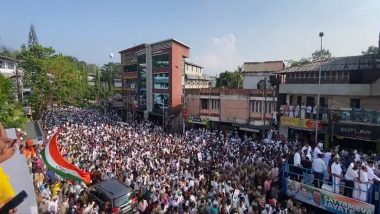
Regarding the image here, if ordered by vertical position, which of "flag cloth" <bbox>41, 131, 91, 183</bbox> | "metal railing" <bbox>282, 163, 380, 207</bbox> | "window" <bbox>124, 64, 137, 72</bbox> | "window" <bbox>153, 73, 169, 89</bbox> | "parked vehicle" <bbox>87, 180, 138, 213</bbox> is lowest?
"parked vehicle" <bbox>87, 180, 138, 213</bbox>

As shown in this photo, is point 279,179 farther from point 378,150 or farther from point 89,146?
point 89,146

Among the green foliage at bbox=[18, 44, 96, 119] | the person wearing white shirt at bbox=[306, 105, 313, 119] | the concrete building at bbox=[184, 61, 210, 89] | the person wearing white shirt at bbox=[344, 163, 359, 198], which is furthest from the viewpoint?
the concrete building at bbox=[184, 61, 210, 89]

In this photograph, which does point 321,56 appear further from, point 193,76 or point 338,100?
point 193,76

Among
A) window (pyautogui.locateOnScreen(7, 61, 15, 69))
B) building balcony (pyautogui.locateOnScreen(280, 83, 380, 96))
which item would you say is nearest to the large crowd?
building balcony (pyautogui.locateOnScreen(280, 83, 380, 96))

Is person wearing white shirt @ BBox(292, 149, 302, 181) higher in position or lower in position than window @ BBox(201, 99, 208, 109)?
lower

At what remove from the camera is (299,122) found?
23.4 m

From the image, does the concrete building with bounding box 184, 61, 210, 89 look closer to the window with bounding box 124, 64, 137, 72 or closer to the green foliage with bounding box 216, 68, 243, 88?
the green foliage with bounding box 216, 68, 243, 88

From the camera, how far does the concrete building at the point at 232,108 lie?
28.2 meters

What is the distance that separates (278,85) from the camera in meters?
27.0

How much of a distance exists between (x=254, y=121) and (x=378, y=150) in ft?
36.3

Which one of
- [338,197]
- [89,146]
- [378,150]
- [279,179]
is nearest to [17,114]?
[89,146]

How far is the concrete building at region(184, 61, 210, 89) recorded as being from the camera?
4353 cm

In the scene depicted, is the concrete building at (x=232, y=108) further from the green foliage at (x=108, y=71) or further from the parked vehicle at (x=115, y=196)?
the green foliage at (x=108, y=71)

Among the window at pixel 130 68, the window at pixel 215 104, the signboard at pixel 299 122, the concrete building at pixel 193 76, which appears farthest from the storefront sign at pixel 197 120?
the window at pixel 130 68
